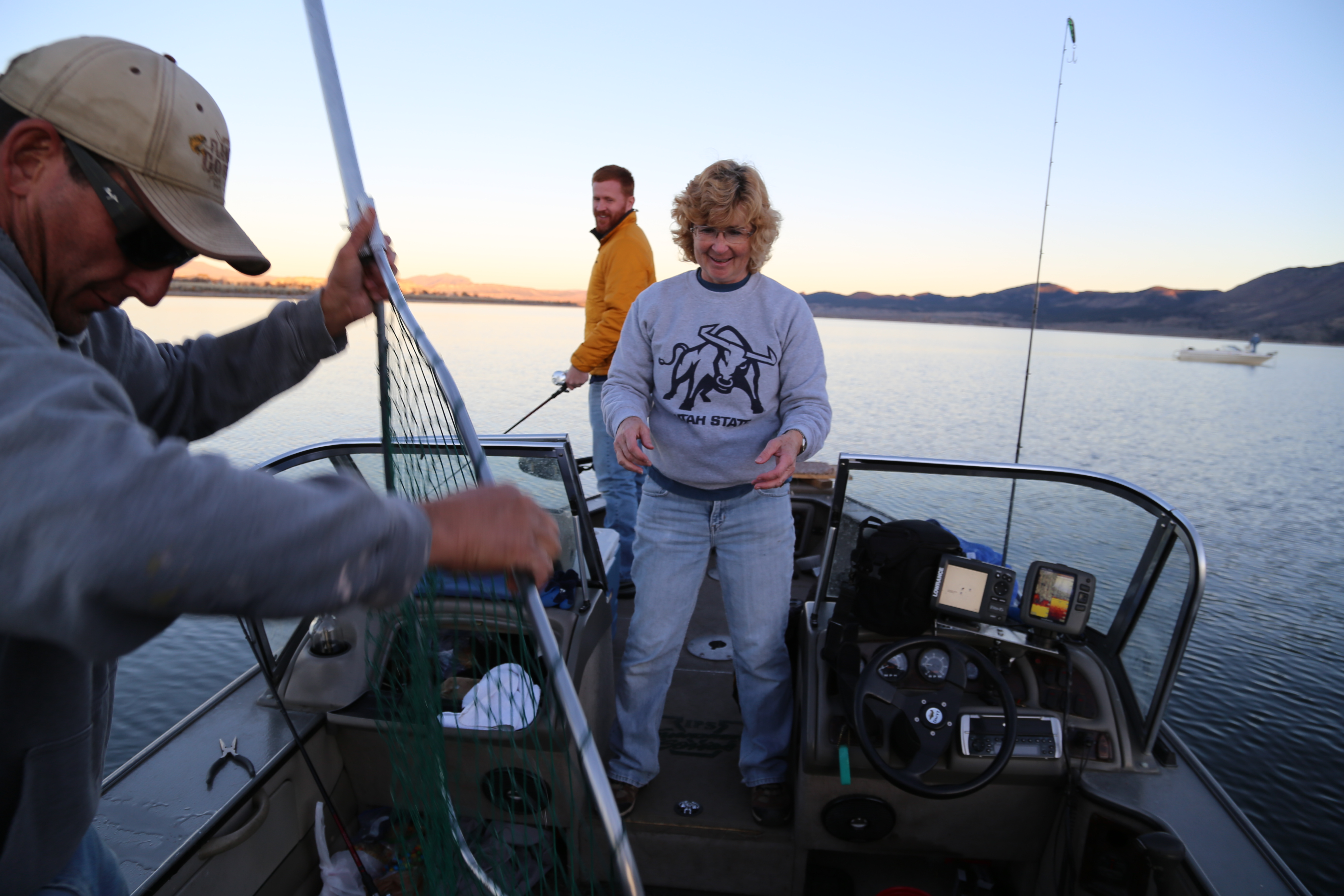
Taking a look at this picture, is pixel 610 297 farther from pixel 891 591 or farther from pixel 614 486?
pixel 891 591

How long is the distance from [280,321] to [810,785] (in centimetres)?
185

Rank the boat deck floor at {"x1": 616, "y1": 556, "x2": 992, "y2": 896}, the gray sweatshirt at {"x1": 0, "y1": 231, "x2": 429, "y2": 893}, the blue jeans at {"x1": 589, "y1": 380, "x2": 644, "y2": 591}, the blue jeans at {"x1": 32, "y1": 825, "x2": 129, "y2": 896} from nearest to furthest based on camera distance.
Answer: the gray sweatshirt at {"x1": 0, "y1": 231, "x2": 429, "y2": 893} < the blue jeans at {"x1": 32, "y1": 825, "x2": 129, "y2": 896} < the boat deck floor at {"x1": 616, "y1": 556, "x2": 992, "y2": 896} < the blue jeans at {"x1": 589, "y1": 380, "x2": 644, "y2": 591}

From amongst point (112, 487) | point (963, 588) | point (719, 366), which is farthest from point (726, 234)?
point (112, 487)

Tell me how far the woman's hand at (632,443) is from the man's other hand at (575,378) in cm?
170

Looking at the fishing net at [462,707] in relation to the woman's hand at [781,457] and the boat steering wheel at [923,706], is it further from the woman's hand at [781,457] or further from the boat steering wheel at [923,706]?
the boat steering wheel at [923,706]

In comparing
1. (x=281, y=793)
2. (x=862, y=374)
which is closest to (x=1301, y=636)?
(x=281, y=793)

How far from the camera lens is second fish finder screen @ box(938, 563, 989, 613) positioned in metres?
2.04

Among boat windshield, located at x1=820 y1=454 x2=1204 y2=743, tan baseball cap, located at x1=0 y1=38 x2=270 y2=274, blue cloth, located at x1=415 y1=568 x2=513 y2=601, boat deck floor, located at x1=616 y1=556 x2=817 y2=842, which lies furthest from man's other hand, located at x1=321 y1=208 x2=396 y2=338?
boat windshield, located at x1=820 y1=454 x2=1204 y2=743

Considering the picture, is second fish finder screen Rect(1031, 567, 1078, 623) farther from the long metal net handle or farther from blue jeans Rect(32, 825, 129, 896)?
blue jeans Rect(32, 825, 129, 896)

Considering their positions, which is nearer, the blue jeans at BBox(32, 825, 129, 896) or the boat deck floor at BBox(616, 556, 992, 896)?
the blue jeans at BBox(32, 825, 129, 896)

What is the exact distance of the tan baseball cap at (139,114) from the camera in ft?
2.31

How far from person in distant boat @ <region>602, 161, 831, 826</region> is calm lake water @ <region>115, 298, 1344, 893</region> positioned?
2.70 ft

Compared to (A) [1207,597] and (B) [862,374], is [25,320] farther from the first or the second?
(B) [862,374]

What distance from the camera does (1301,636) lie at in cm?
516
